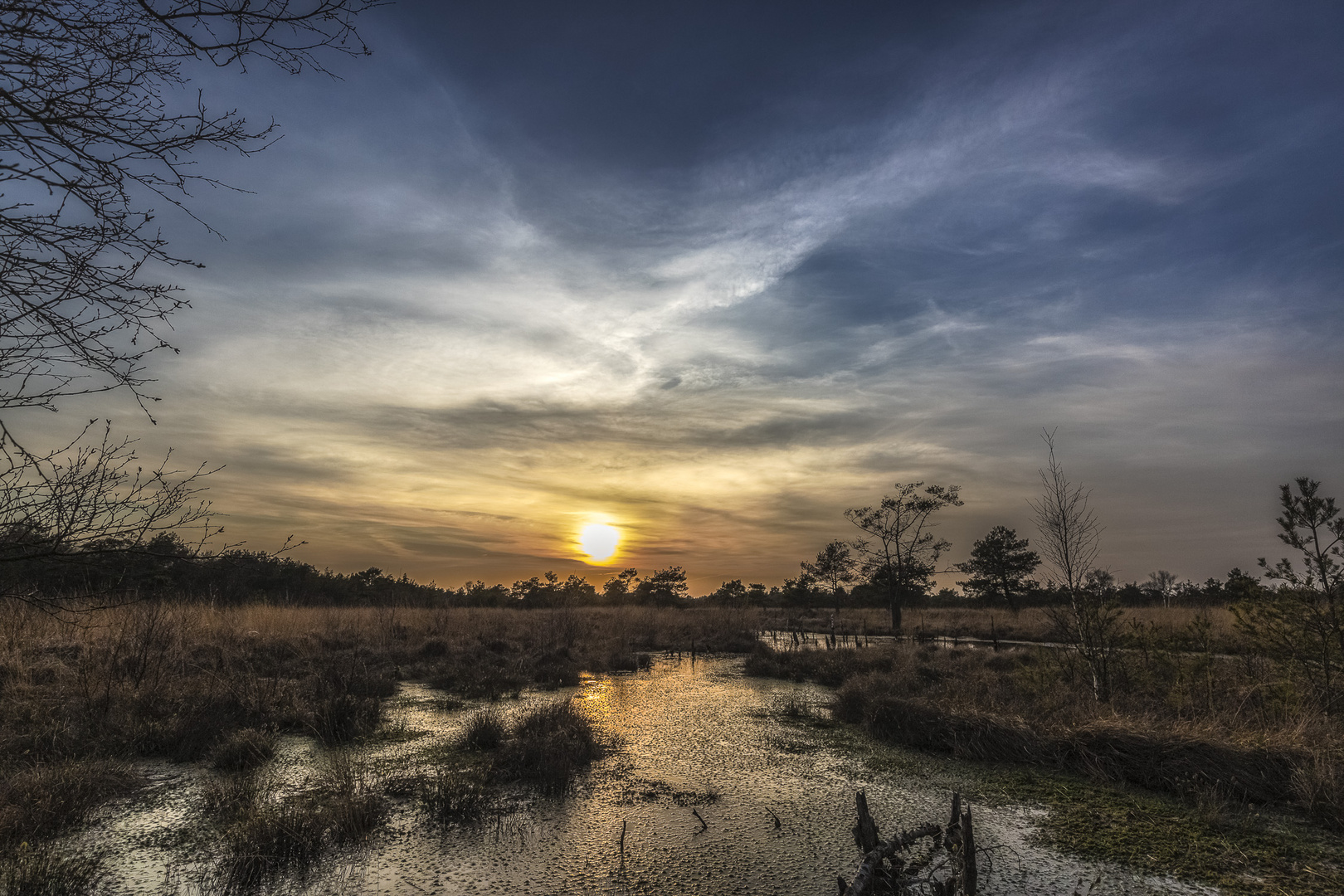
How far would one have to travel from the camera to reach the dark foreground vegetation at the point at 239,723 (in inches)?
173

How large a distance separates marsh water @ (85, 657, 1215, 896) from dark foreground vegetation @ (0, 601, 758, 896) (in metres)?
0.24

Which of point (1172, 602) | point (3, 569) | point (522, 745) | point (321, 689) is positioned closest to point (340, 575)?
point (321, 689)

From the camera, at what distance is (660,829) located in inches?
193

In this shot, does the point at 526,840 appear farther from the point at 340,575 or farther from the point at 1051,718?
the point at 340,575

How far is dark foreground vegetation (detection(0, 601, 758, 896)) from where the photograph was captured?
440cm

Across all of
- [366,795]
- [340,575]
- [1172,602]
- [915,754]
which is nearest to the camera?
[366,795]

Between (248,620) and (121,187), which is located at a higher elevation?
(121,187)

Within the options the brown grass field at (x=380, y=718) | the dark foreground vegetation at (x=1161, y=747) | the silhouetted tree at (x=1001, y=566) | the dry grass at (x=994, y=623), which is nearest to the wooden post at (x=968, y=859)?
the dark foreground vegetation at (x=1161, y=747)

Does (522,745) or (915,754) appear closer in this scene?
(522,745)

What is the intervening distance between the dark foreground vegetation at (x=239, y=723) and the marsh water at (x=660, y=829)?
24 cm

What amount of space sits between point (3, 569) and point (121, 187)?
191 cm

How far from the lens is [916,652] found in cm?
1547

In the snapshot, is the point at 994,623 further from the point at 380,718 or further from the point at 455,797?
the point at 455,797

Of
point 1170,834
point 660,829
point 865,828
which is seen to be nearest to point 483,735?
point 660,829
